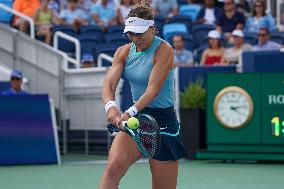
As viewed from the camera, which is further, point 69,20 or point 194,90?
point 69,20

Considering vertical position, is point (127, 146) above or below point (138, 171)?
above

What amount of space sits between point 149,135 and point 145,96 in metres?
0.28

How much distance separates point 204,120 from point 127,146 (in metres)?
8.42

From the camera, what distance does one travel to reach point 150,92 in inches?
284

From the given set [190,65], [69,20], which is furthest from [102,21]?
[190,65]

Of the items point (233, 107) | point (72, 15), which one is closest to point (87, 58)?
point (72, 15)

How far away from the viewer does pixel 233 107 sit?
48.7ft

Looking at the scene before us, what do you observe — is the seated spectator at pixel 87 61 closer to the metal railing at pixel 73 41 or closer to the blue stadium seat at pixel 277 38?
the metal railing at pixel 73 41

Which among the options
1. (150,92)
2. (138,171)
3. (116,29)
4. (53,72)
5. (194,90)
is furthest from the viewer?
(116,29)

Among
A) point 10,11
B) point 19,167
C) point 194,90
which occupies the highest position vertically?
point 10,11

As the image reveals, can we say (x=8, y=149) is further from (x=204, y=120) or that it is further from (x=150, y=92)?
(x=150, y=92)

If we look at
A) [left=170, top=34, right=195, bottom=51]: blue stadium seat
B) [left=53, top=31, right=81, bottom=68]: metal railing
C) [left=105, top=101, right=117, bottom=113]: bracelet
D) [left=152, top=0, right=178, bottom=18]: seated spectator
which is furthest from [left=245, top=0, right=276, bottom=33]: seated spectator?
[left=105, top=101, right=117, bottom=113]: bracelet

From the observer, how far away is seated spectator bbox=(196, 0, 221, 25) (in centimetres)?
1983

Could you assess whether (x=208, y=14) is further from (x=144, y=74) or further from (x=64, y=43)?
(x=144, y=74)
